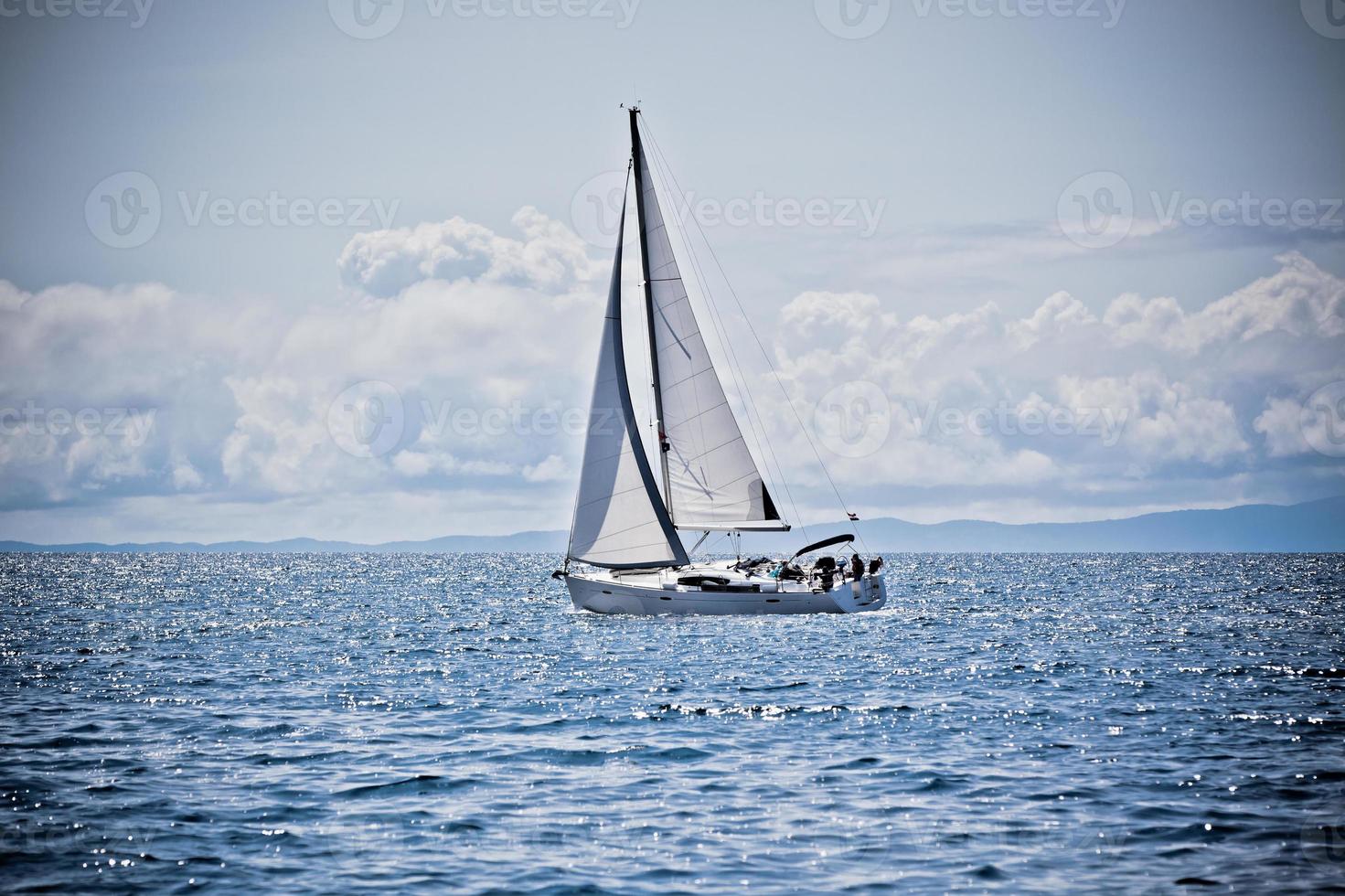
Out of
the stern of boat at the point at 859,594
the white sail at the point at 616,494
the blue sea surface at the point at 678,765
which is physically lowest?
the blue sea surface at the point at 678,765

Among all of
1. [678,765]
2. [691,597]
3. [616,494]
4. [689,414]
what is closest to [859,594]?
[691,597]

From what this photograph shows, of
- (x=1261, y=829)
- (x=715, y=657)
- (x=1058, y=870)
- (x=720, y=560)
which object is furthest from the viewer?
(x=720, y=560)

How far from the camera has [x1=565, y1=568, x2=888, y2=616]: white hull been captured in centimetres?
4553

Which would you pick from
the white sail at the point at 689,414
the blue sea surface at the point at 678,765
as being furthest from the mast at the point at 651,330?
the blue sea surface at the point at 678,765

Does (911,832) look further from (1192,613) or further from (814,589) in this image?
(1192,613)

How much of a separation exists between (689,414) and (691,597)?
7551 mm

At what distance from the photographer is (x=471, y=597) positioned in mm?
83375

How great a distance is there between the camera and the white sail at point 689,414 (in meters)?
47.1

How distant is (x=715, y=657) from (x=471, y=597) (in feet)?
165

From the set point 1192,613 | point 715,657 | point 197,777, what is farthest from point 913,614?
point 197,777

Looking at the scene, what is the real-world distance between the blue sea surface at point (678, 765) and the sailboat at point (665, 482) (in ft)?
13.9

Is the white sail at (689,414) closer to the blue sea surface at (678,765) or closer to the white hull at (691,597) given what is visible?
the white hull at (691,597)

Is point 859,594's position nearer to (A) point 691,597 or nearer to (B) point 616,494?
(A) point 691,597

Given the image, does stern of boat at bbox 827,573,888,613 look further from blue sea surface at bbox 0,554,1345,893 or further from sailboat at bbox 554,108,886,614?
blue sea surface at bbox 0,554,1345,893
